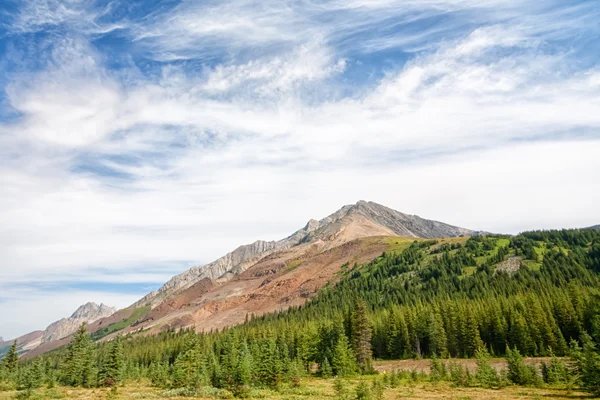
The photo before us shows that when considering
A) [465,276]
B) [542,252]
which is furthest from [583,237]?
[465,276]

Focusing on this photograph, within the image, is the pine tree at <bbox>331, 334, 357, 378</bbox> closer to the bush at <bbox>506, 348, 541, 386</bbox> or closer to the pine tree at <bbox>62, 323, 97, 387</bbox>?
the bush at <bbox>506, 348, 541, 386</bbox>

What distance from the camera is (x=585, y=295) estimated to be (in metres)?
90.2

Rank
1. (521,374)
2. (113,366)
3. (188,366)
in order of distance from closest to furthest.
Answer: (521,374), (188,366), (113,366)

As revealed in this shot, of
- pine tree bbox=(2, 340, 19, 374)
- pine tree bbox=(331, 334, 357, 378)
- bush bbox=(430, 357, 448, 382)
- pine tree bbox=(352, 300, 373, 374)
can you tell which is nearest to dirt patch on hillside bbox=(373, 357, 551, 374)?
pine tree bbox=(352, 300, 373, 374)

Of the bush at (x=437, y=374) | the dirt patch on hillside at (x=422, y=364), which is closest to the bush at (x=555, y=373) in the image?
the bush at (x=437, y=374)

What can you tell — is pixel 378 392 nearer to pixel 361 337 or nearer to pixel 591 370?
pixel 591 370

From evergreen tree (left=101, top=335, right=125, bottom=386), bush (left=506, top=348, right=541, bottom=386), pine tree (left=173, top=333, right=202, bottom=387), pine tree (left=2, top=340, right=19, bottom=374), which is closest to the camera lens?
bush (left=506, top=348, right=541, bottom=386)

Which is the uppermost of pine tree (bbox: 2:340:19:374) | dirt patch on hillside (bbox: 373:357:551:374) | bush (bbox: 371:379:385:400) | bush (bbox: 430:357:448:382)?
pine tree (bbox: 2:340:19:374)

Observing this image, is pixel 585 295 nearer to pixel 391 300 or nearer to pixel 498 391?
pixel 498 391

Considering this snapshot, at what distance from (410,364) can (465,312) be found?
Result: 22.0 m

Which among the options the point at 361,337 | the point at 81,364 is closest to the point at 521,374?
the point at 361,337

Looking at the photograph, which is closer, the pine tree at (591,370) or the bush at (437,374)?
the pine tree at (591,370)

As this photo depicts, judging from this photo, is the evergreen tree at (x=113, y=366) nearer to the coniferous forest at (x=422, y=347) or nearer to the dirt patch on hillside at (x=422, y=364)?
the coniferous forest at (x=422, y=347)

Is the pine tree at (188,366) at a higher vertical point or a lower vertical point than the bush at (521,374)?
higher
